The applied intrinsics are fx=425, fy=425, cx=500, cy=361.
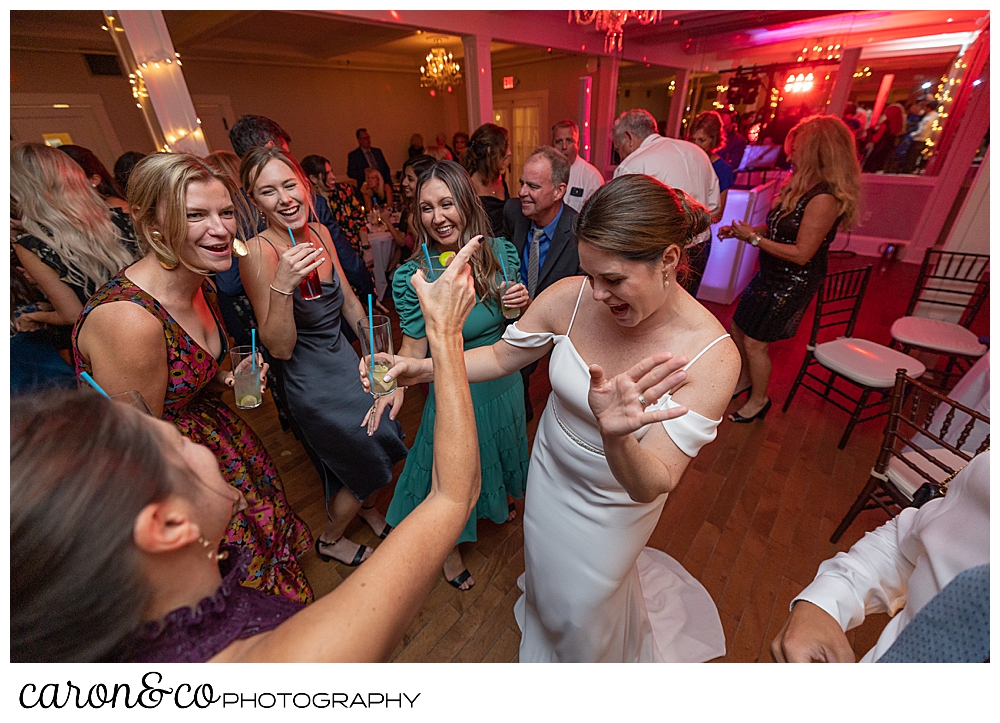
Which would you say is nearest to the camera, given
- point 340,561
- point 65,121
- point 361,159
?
point 340,561

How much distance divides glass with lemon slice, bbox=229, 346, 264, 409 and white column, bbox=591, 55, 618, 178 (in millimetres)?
8189

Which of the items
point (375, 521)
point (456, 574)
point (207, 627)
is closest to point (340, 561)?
point (375, 521)

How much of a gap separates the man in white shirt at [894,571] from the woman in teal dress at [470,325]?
3.83 ft

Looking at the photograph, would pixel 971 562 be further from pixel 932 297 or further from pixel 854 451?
pixel 932 297

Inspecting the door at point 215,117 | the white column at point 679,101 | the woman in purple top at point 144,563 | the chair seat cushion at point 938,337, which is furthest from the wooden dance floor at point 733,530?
the white column at point 679,101

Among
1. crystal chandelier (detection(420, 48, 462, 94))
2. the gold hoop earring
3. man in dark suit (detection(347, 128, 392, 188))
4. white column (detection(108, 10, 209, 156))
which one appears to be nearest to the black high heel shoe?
the gold hoop earring

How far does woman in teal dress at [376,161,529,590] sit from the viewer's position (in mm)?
1705

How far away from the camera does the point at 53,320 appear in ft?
6.94

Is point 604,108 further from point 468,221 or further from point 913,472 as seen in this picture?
point 913,472

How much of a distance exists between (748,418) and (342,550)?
108 inches

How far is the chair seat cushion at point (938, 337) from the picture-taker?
2.65 meters

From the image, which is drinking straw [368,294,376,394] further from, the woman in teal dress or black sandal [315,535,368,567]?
black sandal [315,535,368,567]

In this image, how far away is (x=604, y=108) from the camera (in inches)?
310
